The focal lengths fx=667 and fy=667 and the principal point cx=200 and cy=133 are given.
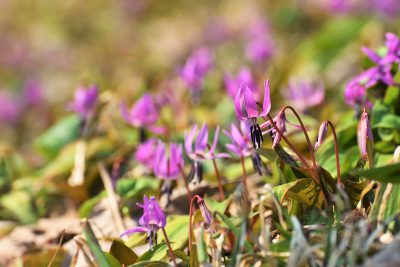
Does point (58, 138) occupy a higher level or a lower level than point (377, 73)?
lower

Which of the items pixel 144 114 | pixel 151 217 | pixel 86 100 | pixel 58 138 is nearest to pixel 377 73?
pixel 151 217

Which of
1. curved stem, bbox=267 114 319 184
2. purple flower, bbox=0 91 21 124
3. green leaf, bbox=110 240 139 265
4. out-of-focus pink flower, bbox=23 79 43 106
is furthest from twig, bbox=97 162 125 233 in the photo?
purple flower, bbox=0 91 21 124

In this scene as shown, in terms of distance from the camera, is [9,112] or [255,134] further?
[9,112]

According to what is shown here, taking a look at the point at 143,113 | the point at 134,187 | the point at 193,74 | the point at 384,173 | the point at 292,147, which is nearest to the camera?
the point at 384,173

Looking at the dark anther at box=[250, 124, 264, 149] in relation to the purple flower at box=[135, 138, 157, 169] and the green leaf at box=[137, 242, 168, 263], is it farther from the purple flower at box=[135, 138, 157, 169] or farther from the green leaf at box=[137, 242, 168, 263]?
the purple flower at box=[135, 138, 157, 169]

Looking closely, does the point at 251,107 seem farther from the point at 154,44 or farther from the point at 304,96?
the point at 154,44

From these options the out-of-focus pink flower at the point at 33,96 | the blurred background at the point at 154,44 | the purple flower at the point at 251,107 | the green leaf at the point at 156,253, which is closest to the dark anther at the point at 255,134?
the purple flower at the point at 251,107
